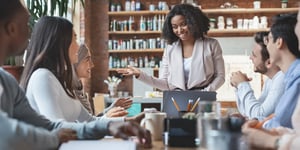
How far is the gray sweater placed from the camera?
2.82 feet

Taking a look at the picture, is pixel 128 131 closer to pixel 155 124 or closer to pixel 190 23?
pixel 155 124

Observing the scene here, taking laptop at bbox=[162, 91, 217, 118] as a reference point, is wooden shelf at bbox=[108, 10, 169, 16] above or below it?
above

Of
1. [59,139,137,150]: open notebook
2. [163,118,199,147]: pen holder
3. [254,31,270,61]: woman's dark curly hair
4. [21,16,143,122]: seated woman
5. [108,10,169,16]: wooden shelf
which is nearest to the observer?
[59,139,137,150]: open notebook

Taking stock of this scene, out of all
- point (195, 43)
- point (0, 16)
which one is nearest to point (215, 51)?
point (195, 43)

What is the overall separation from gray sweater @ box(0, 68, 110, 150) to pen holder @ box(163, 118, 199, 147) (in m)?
0.21

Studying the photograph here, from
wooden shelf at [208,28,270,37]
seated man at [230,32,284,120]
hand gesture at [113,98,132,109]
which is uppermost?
wooden shelf at [208,28,270,37]

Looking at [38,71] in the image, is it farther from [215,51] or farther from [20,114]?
[215,51]

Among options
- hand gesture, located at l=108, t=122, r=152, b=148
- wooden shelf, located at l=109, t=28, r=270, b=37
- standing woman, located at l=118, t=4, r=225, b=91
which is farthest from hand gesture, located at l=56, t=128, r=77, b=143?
wooden shelf, located at l=109, t=28, r=270, b=37

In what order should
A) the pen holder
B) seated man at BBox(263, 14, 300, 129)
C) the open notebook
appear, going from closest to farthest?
1. the open notebook
2. the pen holder
3. seated man at BBox(263, 14, 300, 129)

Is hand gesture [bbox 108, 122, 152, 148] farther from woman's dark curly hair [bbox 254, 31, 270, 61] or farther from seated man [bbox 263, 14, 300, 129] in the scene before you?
woman's dark curly hair [bbox 254, 31, 270, 61]

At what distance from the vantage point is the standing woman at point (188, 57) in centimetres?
275

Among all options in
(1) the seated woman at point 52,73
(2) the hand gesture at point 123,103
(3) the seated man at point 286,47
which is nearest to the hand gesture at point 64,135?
(1) the seated woman at point 52,73

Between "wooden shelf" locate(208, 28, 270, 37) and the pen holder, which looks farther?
"wooden shelf" locate(208, 28, 270, 37)

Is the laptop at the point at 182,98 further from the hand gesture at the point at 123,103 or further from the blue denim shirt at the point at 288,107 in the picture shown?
the blue denim shirt at the point at 288,107
